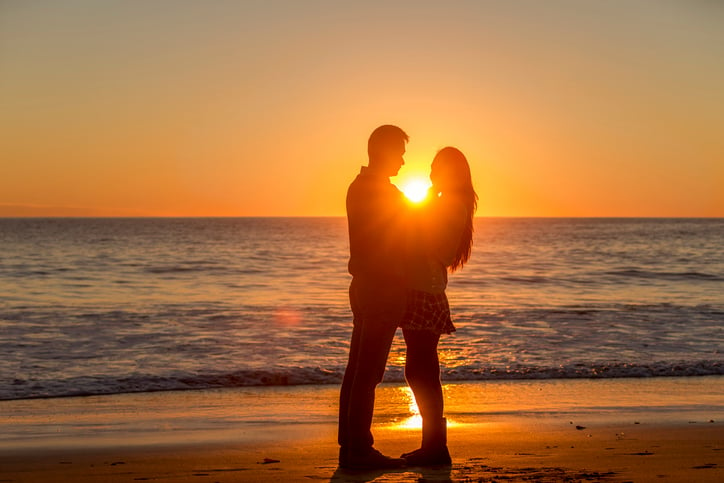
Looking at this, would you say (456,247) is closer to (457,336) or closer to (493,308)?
(457,336)

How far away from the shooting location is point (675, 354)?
11023 millimetres

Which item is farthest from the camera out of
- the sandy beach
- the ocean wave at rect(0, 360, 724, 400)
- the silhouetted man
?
the ocean wave at rect(0, 360, 724, 400)

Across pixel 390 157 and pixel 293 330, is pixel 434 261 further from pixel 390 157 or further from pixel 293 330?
pixel 293 330

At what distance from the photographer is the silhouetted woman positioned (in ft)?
13.7

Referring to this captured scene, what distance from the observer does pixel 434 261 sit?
4227 mm

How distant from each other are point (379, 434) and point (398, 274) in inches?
80.5

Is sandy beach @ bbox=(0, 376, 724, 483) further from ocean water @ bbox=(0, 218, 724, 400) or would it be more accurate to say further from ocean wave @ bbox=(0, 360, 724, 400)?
ocean water @ bbox=(0, 218, 724, 400)

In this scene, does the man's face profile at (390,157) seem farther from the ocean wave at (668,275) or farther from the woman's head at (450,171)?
the ocean wave at (668,275)

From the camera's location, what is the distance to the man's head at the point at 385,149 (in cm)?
410

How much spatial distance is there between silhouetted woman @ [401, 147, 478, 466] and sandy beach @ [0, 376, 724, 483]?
0.45 meters

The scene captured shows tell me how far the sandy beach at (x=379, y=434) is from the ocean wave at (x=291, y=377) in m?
0.39

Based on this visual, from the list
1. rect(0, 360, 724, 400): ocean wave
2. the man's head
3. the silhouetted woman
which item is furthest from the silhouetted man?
A: rect(0, 360, 724, 400): ocean wave

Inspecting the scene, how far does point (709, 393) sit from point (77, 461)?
19.9ft

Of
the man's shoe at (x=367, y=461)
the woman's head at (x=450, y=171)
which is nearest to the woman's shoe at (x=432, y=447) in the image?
the man's shoe at (x=367, y=461)
